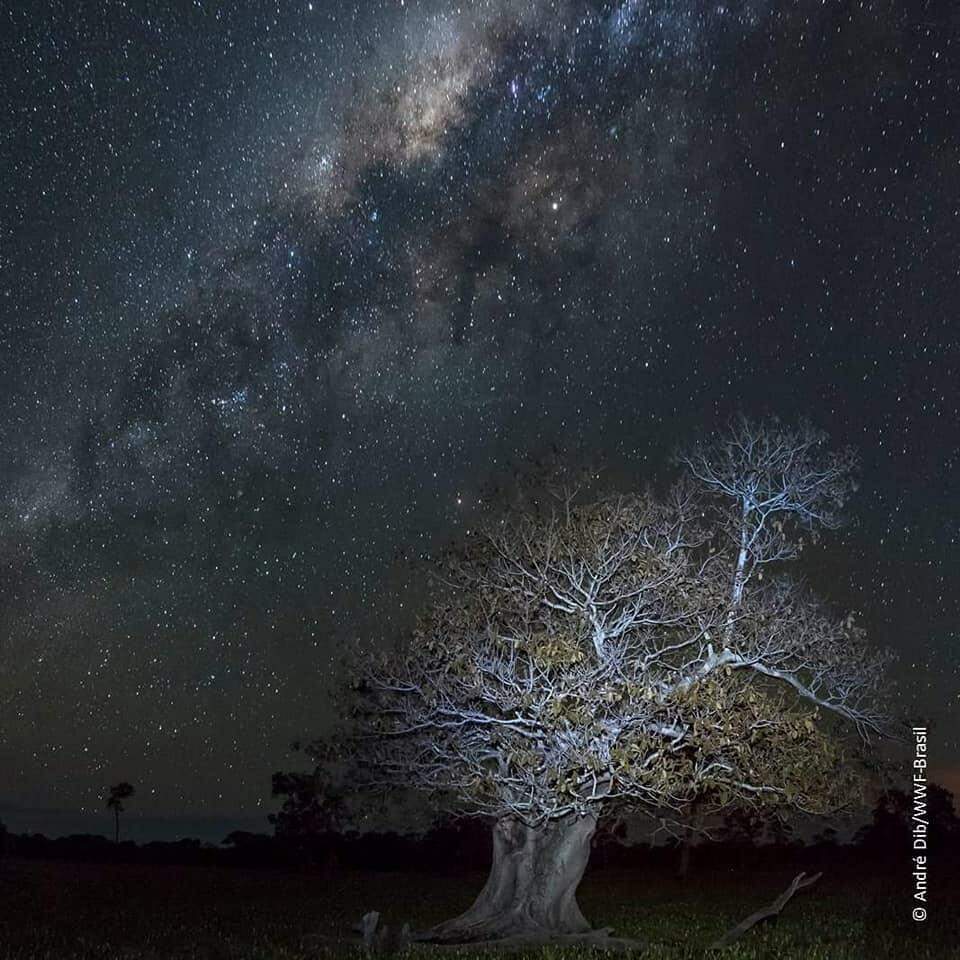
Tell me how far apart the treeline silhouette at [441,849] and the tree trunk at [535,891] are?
43695 millimetres

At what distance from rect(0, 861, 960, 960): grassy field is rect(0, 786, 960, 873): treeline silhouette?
20191 mm

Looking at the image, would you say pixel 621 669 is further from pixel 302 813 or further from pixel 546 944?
pixel 302 813

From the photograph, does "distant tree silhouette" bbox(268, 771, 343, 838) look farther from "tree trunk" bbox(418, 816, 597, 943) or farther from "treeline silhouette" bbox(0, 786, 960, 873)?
"tree trunk" bbox(418, 816, 597, 943)

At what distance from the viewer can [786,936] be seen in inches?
962

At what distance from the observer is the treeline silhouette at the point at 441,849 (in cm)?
7700

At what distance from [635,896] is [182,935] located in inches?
949

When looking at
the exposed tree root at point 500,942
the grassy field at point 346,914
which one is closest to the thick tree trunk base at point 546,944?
the exposed tree root at point 500,942

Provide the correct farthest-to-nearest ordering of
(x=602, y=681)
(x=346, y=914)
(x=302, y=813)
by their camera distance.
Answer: (x=302, y=813)
(x=346, y=914)
(x=602, y=681)

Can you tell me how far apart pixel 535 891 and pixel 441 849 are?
66.9 meters

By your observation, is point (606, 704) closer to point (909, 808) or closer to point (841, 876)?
point (841, 876)

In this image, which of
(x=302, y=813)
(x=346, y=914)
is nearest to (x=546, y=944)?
(x=346, y=914)

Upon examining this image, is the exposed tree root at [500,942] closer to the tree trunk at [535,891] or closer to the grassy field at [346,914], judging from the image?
the grassy field at [346,914]

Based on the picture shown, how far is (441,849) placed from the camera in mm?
90438

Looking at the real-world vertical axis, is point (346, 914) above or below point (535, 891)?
below
